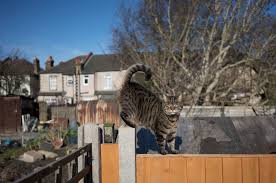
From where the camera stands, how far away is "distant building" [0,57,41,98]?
97.0 feet

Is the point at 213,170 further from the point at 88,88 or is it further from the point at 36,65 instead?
the point at 36,65

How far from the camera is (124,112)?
3.49m

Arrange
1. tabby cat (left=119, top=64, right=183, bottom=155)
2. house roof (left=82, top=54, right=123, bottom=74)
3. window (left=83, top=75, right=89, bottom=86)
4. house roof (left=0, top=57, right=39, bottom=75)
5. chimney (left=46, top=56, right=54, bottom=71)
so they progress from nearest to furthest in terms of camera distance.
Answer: tabby cat (left=119, top=64, right=183, bottom=155) → house roof (left=0, top=57, right=39, bottom=75) → house roof (left=82, top=54, right=123, bottom=74) → window (left=83, top=75, right=89, bottom=86) → chimney (left=46, top=56, right=54, bottom=71)

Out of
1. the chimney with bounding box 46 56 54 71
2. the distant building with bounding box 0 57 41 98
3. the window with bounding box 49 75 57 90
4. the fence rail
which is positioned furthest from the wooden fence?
the chimney with bounding box 46 56 54 71

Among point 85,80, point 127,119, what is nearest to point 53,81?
point 85,80

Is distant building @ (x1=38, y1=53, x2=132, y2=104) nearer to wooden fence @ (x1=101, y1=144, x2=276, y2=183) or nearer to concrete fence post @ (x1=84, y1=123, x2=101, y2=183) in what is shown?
concrete fence post @ (x1=84, y1=123, x2=101, y2=183)

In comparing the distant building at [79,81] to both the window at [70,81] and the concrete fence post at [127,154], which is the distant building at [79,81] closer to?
the window at [70,81]

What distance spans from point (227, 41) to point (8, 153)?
39.8 ft

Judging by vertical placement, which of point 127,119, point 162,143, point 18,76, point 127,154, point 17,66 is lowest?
point 127,154

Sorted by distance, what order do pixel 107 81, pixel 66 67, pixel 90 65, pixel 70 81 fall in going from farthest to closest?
pixel 66 67, pixel 90 65, pixel 70 81, pixel 107 81

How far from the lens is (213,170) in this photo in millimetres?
3305

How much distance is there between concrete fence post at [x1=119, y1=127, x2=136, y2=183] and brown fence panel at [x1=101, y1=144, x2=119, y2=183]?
0.27 meters

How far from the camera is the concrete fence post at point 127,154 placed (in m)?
3.36

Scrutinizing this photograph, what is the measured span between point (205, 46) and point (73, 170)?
39.4ft
